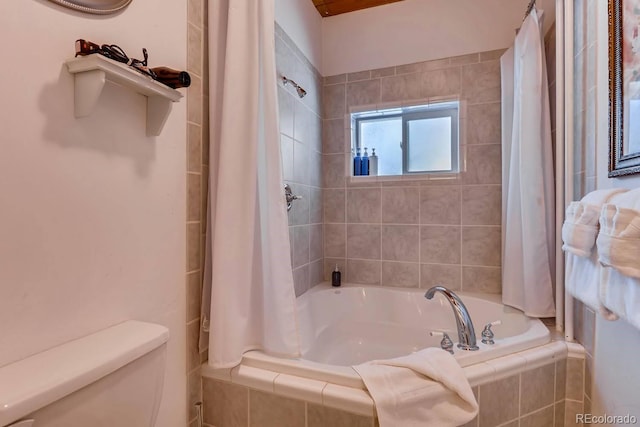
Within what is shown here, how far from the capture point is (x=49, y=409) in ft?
1.86

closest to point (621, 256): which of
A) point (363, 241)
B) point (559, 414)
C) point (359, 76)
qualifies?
point (559, 414)

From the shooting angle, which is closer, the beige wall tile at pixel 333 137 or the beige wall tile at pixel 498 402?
the beige wall tile at pixel 498 402

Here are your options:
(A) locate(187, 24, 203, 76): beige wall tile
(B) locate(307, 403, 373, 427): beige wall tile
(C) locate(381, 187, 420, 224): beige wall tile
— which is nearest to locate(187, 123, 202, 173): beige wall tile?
(A) locate(187, 24, 203, 76): beige wall tile

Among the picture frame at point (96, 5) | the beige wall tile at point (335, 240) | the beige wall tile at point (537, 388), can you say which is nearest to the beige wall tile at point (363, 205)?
→ the beige wall tile at point (335, 240)

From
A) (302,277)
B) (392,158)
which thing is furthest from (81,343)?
(392,158)

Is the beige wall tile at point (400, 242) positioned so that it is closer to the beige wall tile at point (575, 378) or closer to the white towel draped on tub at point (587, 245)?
the beige wall tile at point (575, 378)

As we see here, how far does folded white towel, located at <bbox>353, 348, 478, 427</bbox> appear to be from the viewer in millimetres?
929

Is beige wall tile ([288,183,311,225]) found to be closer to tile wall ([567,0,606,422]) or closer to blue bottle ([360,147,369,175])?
blue bottle ([360,147,369,175])

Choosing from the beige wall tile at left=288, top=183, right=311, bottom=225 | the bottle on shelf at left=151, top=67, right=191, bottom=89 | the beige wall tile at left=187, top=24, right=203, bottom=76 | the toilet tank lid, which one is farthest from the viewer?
the beige wall tile at left=288, top=183, right=311, bottom=225

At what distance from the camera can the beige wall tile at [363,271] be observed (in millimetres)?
2224

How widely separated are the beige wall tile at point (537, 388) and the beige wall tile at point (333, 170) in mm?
1564

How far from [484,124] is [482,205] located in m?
0.54

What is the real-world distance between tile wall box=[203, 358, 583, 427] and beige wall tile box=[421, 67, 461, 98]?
1.69 metres

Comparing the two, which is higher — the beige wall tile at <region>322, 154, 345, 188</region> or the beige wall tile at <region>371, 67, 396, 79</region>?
the beige wall tile at <region>371, 67, 396, 79</region>
